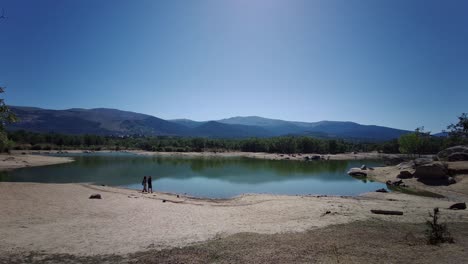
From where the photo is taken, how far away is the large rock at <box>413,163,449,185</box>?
4008cm

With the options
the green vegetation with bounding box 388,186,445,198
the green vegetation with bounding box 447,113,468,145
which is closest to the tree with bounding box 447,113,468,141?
the green vegetation with bounding box 447,113,468,145

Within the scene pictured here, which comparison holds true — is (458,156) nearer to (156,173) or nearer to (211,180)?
(211,180)

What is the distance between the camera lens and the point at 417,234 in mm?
14188

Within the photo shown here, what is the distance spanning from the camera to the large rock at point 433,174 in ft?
132

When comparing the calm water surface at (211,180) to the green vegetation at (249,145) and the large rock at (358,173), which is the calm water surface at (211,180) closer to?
the large rock at (358,173)

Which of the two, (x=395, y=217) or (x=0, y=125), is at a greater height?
(x=0, y=125)

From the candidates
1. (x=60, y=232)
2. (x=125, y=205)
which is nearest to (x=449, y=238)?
(x=60, y=232)

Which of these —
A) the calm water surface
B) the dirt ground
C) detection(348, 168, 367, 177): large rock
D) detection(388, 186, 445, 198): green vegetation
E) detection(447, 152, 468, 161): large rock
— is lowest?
the calm water surface

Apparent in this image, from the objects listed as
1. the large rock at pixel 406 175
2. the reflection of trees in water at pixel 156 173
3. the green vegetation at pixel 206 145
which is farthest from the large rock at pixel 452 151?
the green vegetation at pixel 206 145

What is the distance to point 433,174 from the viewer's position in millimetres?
41000

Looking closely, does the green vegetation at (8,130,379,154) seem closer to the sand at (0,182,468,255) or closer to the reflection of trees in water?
the reflection of trees in water

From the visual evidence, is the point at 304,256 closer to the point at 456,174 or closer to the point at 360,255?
the point at 360,255

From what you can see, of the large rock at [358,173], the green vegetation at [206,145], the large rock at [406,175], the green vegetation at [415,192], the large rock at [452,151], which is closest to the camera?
the green vegetation at [415,192]

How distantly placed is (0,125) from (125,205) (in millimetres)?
16091
